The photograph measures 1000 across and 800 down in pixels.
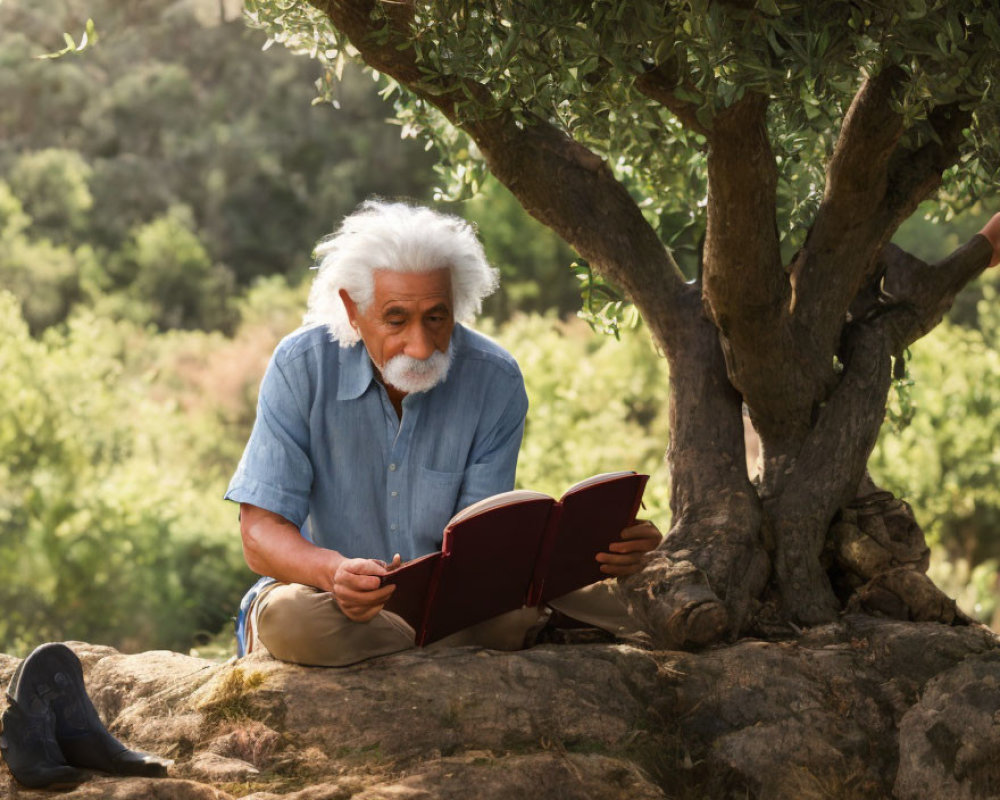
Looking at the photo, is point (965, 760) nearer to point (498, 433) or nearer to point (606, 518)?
point (606, 518)

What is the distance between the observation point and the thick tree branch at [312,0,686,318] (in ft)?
14.9

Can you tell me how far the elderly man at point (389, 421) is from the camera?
396 centimetres

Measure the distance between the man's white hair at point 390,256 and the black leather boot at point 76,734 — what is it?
1.39 m

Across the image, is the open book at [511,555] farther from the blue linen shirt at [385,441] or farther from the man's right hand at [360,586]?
the blue linen shirt at [385,441]

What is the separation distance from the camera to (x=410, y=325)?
3.98m

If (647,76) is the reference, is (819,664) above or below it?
below

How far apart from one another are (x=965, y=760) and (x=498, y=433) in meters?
1.74

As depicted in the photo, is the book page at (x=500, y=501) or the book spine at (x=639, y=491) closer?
the book page at (x=500, y=501)

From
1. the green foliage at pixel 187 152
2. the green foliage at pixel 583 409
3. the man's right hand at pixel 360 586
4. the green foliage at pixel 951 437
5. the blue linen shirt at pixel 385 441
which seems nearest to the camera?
the man's right hand at pixel 360 586

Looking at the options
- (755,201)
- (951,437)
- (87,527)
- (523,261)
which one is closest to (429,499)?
(755,201)

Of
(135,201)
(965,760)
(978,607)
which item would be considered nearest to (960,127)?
(965,760)

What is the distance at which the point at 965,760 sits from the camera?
351cm

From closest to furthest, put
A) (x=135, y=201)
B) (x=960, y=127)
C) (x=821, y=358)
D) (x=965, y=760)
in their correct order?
(x=965, y=760) → (x=960, y=127) → (x=821, y=358) → (x=135, y=201)

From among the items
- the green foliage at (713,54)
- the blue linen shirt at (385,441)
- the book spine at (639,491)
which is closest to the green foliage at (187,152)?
the blue linen shirt at (385,441)
